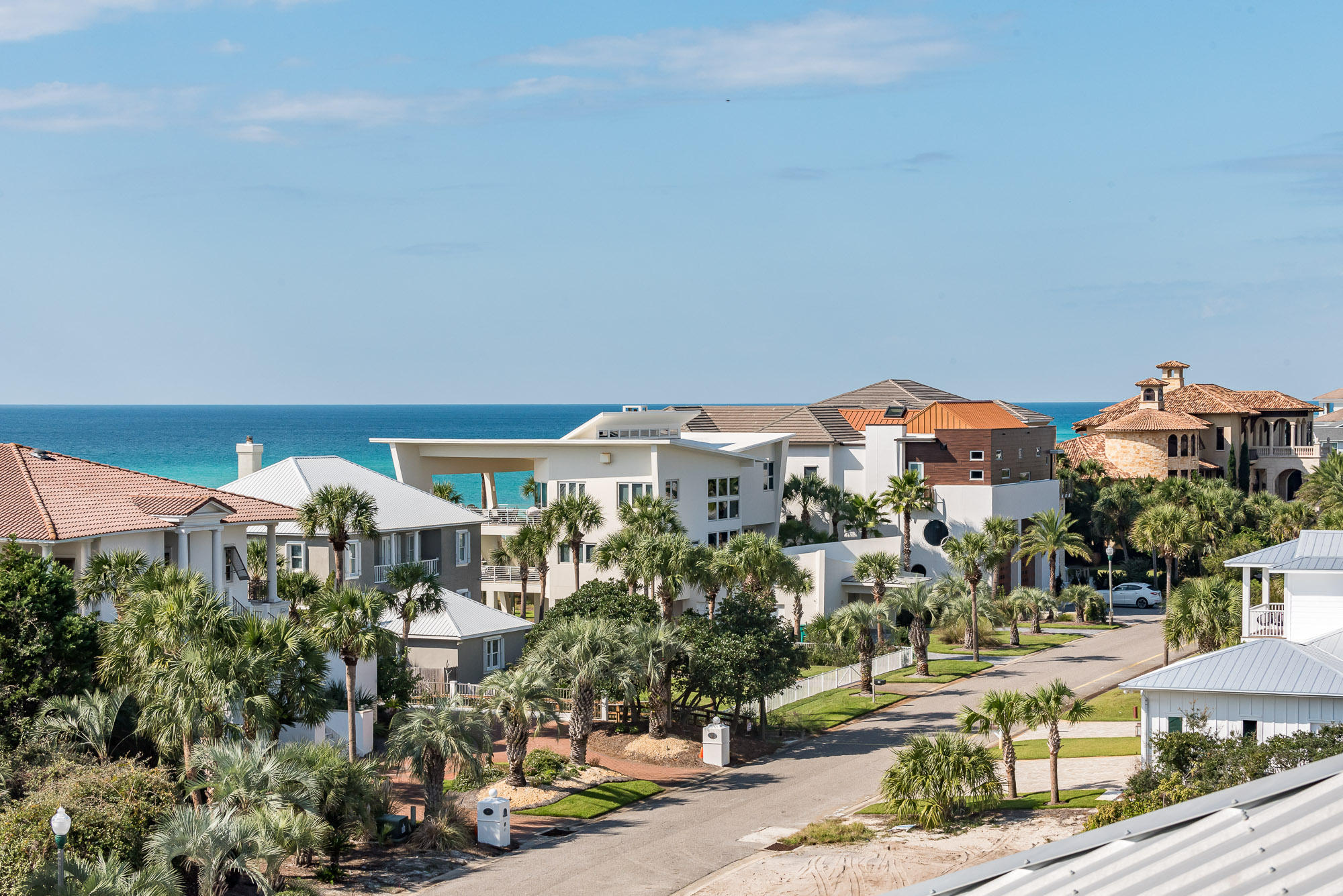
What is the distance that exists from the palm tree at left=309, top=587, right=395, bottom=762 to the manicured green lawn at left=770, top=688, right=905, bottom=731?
572 inches

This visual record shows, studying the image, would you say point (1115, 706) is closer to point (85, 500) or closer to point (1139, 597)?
point (1139, 597)

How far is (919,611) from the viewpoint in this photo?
48.1m

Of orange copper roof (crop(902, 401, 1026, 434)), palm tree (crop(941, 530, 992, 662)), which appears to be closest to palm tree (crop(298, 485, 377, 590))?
palm tree (crop(941, 530, 992, 662))

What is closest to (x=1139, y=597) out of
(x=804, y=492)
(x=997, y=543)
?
(x=997, y=543)

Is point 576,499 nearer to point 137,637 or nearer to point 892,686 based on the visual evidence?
point 892,686

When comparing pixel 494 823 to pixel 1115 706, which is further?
pixel 1115 706

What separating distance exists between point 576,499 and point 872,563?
42.1 feet

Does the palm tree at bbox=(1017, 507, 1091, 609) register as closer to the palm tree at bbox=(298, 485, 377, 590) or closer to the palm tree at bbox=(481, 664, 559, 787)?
the palm tree at bbox=(298, 485, 377, 590)

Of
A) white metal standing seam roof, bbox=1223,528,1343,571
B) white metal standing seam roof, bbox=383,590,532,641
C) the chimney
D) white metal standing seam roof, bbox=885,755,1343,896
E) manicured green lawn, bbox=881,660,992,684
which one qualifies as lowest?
manicured green lawn, bbox=881,660,992,684

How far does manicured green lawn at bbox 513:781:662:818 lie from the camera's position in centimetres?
3048

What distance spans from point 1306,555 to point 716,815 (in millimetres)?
16666

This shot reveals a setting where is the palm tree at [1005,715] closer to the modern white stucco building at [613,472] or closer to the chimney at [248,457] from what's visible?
the modern white stucco building at [613,472]

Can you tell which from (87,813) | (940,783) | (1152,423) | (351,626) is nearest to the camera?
(87,813)

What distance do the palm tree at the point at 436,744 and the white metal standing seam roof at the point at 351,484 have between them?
20358mm
